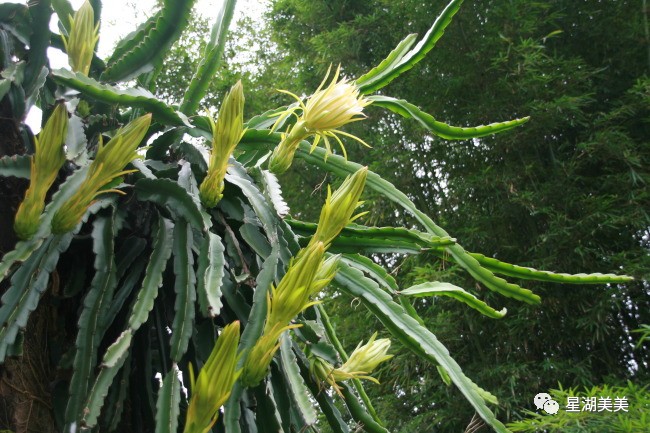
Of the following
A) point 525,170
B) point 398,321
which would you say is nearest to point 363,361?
point 398,321

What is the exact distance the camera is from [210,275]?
2.31 feet

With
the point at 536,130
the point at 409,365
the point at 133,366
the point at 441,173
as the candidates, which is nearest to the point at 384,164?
the point at 441,173

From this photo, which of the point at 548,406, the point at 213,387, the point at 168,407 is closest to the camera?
the point at 213,387

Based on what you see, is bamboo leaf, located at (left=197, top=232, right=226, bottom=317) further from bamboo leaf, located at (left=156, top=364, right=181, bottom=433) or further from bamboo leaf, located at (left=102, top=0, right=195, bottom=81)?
bamboo leaf, located at (left=102, top=0, right=195, bottom=81)

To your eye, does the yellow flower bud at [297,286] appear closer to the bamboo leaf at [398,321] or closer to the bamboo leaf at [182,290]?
the bamboo leaf at [182,290]

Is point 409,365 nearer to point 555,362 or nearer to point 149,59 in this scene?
point 555,362

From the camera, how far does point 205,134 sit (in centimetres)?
97

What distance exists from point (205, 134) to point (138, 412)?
0.37 metres

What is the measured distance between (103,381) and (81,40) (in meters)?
0.42

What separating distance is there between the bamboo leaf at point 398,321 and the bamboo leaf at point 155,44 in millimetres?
372

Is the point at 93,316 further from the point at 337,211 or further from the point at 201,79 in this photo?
the point at 201,79

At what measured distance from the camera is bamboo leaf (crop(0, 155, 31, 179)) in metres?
0.73

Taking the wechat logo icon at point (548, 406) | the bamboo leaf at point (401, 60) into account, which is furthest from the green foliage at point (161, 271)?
the wechat logo icon at point (548, 406)

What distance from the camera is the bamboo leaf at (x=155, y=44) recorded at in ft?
3.01
